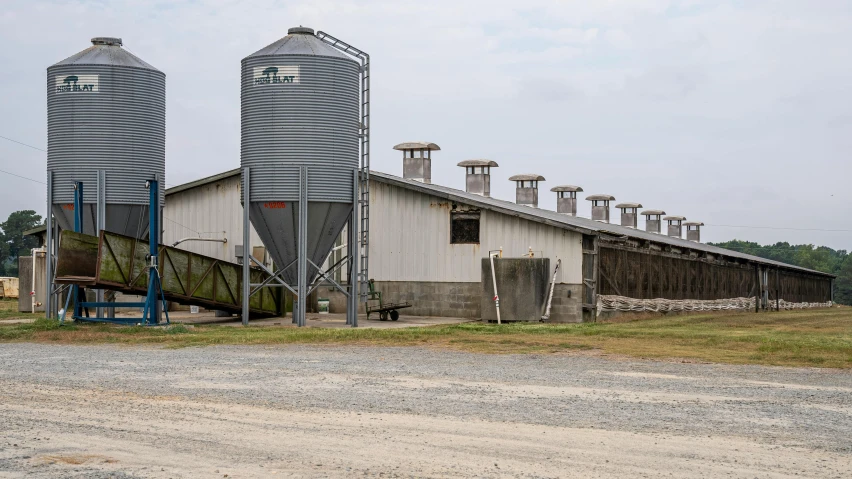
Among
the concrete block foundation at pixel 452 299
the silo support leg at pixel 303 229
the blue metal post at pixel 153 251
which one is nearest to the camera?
the blue metal post at pixel 153 251

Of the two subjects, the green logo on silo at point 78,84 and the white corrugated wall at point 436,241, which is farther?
the white corrugated wall at point 436,241

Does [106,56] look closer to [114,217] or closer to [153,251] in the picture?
[114,217]

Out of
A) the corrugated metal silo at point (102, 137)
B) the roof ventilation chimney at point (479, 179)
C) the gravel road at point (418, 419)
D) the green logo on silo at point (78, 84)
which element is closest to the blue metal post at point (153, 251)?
the corrugated metal silo at point (102, 137)

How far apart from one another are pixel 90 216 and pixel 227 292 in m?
4.86

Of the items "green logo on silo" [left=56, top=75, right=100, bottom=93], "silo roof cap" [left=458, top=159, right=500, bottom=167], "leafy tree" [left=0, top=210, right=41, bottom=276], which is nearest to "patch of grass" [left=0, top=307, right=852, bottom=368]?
"green logo on silo" [left=56, top=75, right=100, bottom=93]

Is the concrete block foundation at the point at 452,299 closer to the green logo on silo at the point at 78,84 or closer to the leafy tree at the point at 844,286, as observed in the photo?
the green logo on silo at the point at 78,84

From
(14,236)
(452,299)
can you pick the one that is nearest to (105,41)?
(452,299)

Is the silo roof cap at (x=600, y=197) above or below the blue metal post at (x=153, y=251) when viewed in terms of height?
above

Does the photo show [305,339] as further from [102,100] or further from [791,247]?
[791,247]

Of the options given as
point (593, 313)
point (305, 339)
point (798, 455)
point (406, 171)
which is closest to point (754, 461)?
point (798, 455)

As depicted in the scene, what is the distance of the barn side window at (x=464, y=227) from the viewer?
115ft

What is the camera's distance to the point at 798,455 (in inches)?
367

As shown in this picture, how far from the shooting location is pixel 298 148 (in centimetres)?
2916

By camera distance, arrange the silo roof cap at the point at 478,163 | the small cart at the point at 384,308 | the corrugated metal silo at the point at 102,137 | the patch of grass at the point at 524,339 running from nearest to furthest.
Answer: the patch of grass at the point at 524,339 < the corrugated metal silo at the point at 102,137 < the small cart at the point at 384,308 < the silo roof cap at the point at 478,163
